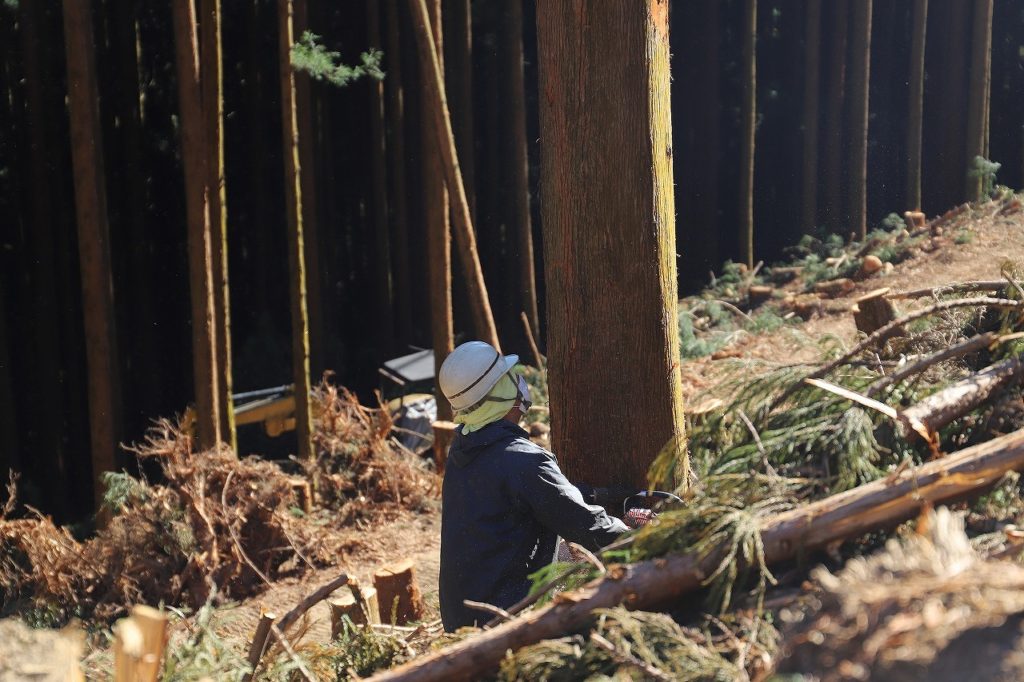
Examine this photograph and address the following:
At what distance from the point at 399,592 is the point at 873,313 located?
3384mm

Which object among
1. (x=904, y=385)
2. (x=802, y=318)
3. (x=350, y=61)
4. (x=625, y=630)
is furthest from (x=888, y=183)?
(x=625, y=630)

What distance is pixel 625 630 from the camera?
262 centimetres

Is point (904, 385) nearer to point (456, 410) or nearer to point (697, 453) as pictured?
point (697, 453)

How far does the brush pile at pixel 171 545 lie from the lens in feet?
27.1

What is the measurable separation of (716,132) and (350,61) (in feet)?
21.3

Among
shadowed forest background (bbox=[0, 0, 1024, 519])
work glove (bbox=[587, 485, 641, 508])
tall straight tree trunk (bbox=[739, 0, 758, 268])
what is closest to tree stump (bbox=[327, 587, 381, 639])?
work glove (bbox=[587, 485, 641, 508])

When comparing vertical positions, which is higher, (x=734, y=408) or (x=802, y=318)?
(x=734, y=408)

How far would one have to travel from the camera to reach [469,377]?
4.06m

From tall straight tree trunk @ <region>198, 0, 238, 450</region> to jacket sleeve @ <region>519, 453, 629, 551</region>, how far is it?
633cm

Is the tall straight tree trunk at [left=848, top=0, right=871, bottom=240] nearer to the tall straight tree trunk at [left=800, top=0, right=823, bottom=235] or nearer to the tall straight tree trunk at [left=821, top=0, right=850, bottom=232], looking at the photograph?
the tall straight tree trunk at [left=821, top=0, right=850, bottom=232]

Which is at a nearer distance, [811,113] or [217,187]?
[217,187]

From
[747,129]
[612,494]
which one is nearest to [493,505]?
[612,494]

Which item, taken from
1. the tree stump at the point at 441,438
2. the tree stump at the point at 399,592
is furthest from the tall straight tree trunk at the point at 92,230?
the tree stump at the point at 399,592

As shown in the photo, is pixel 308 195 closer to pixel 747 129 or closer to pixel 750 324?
pixel 750 324
